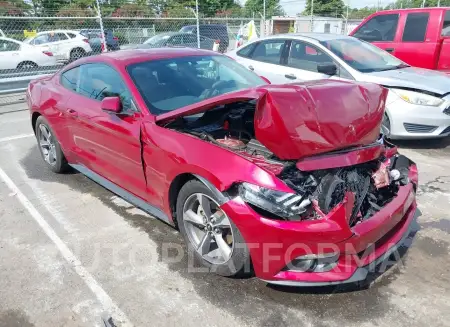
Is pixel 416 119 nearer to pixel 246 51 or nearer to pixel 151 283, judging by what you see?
pixel 246 51

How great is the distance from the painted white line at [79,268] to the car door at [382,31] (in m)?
6.88

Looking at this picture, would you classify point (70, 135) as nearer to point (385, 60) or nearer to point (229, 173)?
point (229, 173)

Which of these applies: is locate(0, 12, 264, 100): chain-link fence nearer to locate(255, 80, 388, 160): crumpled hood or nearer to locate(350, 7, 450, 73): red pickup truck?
locate(350, 7, 450, 73): red pickup truck

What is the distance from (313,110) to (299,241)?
0.87 m

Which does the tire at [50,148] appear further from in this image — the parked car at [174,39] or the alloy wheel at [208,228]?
the parked car at [174,39]

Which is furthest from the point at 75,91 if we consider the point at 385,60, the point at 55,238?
the point at 385,60

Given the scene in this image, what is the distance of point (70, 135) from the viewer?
14.1ft

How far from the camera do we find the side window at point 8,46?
1296cm

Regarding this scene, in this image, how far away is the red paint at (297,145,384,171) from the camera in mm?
2506

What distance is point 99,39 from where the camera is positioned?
14711mm

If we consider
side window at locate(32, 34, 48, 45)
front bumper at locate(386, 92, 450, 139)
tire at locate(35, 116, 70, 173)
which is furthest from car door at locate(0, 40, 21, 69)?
front bumper at locate(386, 92, 450, 139)

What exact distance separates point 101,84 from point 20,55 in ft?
37.7

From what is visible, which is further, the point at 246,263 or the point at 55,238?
the point at 55,238

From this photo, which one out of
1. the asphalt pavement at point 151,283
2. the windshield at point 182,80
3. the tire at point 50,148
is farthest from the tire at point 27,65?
the windshield at point 182,80
